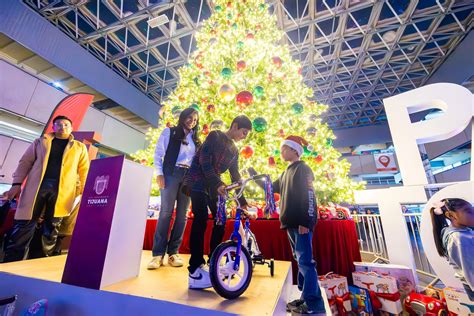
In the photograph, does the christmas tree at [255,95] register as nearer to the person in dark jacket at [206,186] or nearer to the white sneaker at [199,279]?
the person in dark jacket at [206,186]

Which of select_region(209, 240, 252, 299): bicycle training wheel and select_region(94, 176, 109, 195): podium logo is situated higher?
select_region(94, 176, 109, 195): podium logo

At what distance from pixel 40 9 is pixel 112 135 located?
444 centimetres

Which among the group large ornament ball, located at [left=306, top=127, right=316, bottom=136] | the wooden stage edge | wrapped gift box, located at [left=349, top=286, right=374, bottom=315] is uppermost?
large ornament ball, located at [left=306, top=127, right=316, bottom=136]

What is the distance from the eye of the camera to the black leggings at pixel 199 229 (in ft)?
4.17

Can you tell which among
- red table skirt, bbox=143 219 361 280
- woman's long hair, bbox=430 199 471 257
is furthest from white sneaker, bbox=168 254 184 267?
woman's long hair, bbox=430 199 471 257

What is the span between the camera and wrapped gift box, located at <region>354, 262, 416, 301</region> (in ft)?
7.66

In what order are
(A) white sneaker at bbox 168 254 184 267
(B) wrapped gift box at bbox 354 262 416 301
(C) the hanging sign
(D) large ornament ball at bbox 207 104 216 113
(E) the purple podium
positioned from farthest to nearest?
(C) the hanging sign → (D) large ornament ball at bbox 207 104 216 113 → (B) wrapped gift box at bbox 354 262 416 301 → (A) white sneaker at bbox 168 254 184 267 → (E) the purple podium

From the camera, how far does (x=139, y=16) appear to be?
640cm

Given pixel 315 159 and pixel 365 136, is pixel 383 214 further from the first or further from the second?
pixel 365 136

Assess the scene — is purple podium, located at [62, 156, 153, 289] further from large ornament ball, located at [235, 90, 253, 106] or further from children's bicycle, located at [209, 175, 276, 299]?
large ornament ball, located at [235, 90, 253, 106]

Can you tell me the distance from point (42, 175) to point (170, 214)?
1.46m

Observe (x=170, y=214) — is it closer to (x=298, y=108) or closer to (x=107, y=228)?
(x=107, y=228)

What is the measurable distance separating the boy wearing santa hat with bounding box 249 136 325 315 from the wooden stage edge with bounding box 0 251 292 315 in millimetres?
183

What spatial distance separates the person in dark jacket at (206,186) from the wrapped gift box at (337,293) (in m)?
1.43
